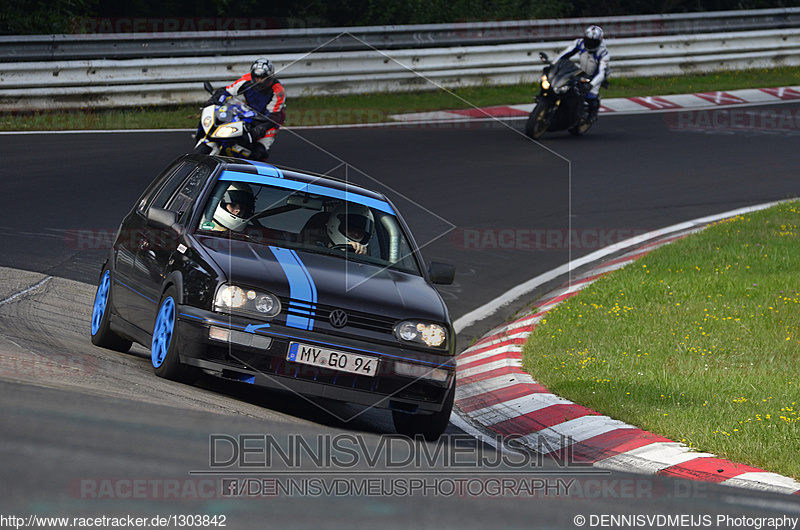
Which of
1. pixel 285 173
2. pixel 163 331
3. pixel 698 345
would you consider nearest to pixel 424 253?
pixel 698 345

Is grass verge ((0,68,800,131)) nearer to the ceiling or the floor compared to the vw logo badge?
nearer to the ceiling

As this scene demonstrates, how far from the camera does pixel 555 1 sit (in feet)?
95.0

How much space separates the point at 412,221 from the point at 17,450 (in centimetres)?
1029

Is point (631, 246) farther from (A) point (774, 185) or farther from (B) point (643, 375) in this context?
(B) point (643, 375)

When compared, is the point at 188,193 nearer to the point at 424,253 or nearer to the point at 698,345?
the point at 698,345

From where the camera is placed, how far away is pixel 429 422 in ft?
21.1

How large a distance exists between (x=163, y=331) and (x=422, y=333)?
58.8 inches

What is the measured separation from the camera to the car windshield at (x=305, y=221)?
6945 millimetres

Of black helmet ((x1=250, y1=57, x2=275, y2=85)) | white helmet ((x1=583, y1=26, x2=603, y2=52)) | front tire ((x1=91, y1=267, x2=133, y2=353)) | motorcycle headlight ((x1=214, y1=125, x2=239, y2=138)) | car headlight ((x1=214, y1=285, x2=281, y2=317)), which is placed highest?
white helmet ((x1=583, y1=26, x2=603, y2=52))

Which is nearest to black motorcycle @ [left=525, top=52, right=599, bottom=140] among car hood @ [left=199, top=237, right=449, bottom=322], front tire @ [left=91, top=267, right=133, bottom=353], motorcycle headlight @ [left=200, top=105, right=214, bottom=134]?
motorcycle headlight @ [left=200, top=105, right=214, bottom=134]

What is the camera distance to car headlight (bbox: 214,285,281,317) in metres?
5.97

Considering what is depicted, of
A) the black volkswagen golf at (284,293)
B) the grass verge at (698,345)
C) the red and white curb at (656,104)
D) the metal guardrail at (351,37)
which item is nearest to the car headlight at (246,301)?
the black volkswagen golf at (284,293)

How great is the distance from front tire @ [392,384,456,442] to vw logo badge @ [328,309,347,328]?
2.59 ft

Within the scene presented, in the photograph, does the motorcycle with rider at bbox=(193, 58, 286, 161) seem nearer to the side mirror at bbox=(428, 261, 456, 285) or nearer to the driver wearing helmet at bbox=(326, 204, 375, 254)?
the driver wearing helmet at bbox=(326, 204, 375, 254)
